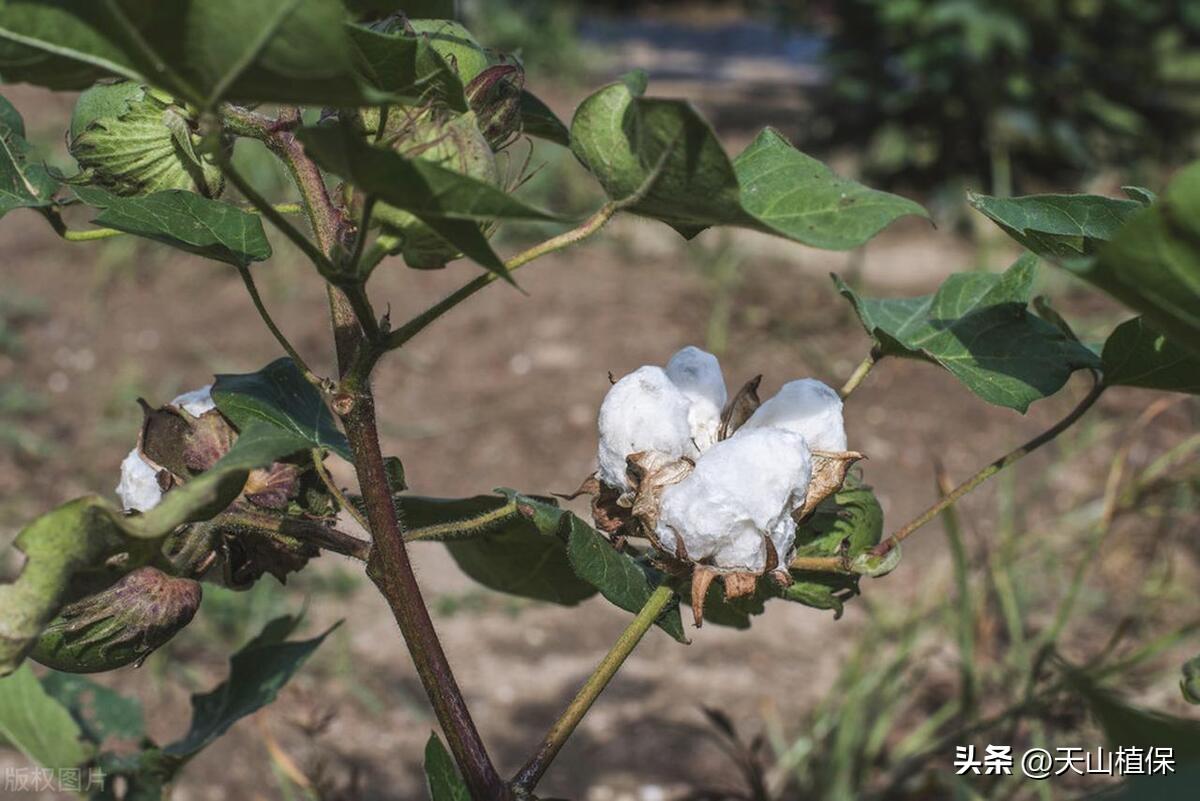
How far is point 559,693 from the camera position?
1.71 metres

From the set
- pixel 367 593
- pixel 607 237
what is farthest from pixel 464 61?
pixel 607 237

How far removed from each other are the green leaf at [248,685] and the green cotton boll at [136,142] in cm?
29

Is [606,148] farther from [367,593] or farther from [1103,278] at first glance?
[367,593]

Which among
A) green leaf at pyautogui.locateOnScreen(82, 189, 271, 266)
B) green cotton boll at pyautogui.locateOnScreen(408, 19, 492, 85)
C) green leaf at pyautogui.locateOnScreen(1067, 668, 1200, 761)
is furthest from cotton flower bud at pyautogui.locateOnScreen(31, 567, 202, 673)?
green leaf at pyautogui.locateOnScreen(1067, 668, 1200, 761)

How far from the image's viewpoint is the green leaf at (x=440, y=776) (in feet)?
1.69

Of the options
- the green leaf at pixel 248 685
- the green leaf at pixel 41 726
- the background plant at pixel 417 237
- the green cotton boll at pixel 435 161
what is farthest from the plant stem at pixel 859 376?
the green leaf at pixel 41 726

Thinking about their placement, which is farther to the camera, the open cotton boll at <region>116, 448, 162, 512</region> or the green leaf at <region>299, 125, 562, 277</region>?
the open cotton boll at <region>116, 448, 162, 512</region>

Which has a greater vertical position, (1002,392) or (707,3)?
(1002,392)

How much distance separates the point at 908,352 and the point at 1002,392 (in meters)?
0.05

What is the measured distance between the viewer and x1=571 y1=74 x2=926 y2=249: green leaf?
0.41 metres

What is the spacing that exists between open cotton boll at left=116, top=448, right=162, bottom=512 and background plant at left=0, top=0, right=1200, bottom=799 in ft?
0.06

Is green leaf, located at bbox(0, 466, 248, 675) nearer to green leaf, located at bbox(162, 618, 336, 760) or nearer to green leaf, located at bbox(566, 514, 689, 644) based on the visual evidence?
green leaf, located at bbox(566, 514, 689, 644)

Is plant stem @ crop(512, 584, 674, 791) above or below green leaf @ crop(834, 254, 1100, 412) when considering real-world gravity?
below

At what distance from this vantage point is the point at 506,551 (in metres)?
0.67
